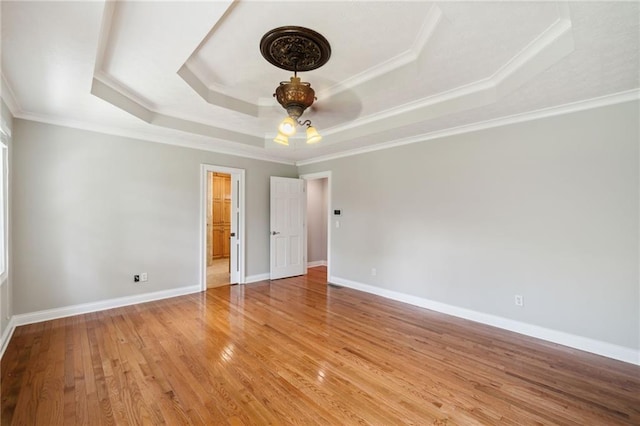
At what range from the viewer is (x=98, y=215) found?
3.77m

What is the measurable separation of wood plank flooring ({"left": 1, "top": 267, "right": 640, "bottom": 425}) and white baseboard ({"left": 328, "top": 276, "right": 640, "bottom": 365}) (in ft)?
0.42

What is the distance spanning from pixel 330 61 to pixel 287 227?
373 centimetres

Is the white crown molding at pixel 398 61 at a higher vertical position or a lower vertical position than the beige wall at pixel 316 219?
higher

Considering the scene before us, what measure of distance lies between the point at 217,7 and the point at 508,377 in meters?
3.55

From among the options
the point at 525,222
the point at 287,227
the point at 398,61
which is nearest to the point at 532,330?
the point at 525,222

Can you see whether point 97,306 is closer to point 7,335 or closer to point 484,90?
point 7,335

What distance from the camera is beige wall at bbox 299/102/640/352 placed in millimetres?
2666

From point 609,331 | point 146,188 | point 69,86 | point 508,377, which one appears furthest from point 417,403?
point 146,188

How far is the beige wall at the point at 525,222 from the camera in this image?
2666 mm

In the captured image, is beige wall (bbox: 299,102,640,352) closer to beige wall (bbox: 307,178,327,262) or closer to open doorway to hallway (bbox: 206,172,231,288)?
beige wall (bbox: 307,178,327,262)

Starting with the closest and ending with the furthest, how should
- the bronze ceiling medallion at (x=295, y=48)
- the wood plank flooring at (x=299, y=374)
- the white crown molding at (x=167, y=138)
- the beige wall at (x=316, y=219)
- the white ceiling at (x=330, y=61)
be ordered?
the white ceiling at (x=330, y=61) → the wood plank flooring at (x=299, y=374) → the bronze ceiling medallion at (x=295, y=48) → the white crown molding at (x=167, y=138) → the beige wall at (x=316, y=219)

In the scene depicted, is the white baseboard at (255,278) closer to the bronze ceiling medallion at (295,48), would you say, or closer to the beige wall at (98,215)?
the beige wall at (98,215)

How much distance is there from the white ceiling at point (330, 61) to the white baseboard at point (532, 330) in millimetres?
2417

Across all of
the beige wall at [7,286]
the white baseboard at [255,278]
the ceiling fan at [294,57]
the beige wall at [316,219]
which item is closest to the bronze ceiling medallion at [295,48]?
the ceiling fan at [294,57]
